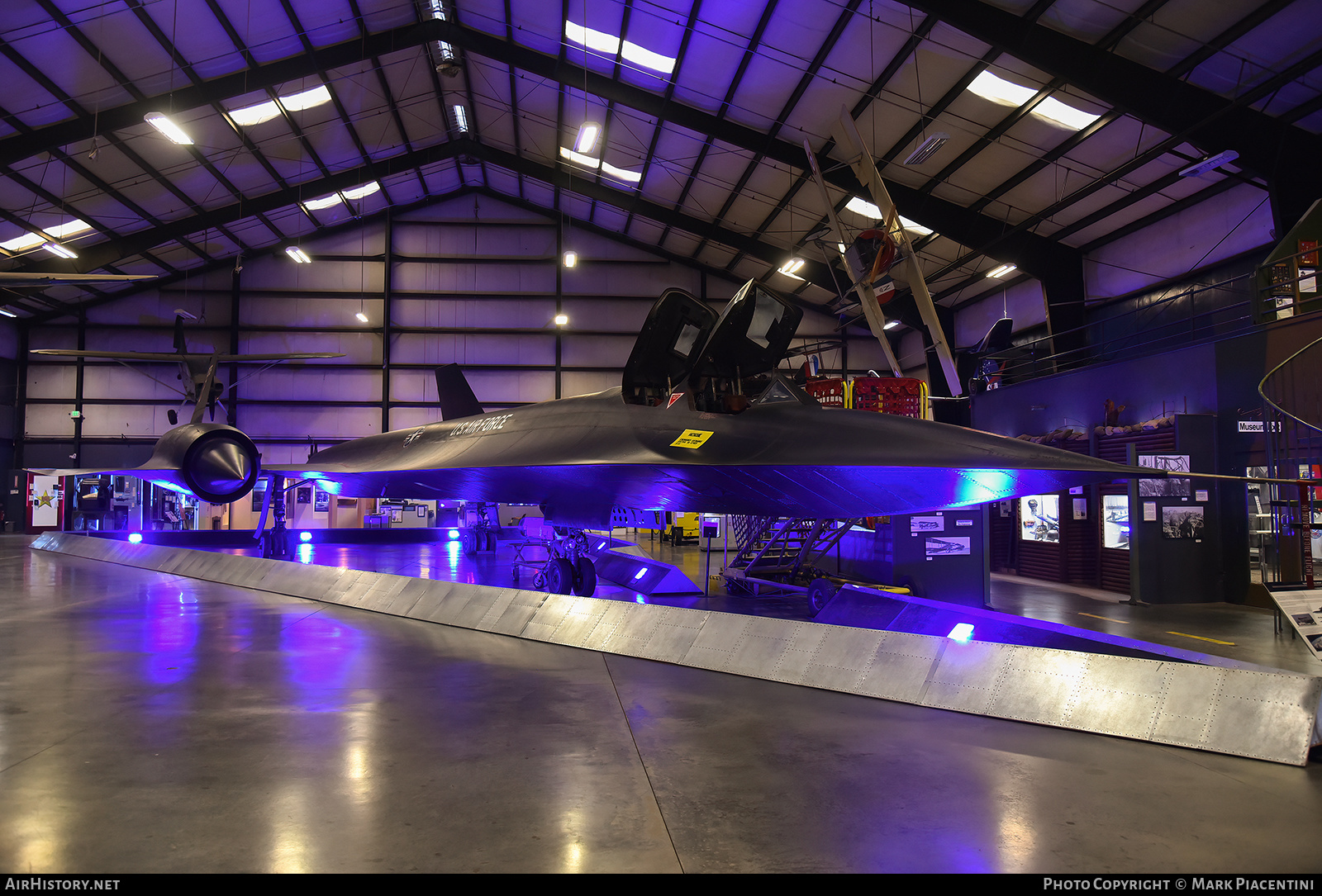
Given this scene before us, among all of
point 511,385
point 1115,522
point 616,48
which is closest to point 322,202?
point 511,385

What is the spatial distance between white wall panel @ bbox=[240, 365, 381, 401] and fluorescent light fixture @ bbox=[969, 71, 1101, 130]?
71.2ft

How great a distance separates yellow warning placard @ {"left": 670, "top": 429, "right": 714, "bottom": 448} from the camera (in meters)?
5.72

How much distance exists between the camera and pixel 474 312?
1057 inches

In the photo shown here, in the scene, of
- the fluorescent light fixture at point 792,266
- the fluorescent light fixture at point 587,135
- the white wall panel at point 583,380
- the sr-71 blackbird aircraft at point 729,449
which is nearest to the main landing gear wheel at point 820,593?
the sr-71 blackbird aircraft at point 729,449

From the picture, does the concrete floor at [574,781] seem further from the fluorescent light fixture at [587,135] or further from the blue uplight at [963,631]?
the fluorescent light fixture at [587,135]

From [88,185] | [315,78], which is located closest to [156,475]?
[315,78]

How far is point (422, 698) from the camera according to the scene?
167 inches

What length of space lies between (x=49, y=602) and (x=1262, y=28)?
59.7ft

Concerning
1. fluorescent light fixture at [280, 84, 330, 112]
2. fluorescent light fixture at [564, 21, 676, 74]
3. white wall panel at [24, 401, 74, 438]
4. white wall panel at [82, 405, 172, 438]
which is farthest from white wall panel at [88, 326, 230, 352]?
fluorescent light fixture at [564, 21, 676, 74]

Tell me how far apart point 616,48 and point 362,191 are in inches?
502

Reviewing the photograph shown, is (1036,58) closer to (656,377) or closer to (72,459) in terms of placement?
(656,377)

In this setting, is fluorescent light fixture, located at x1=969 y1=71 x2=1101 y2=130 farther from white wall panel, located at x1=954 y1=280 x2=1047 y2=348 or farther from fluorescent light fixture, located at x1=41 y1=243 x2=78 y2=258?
fluorescent light fixture, located at x1=41 y1=243 x2=78 y2=258

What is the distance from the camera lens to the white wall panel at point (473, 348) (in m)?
26.6

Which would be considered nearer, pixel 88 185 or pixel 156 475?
pixel 156 475
